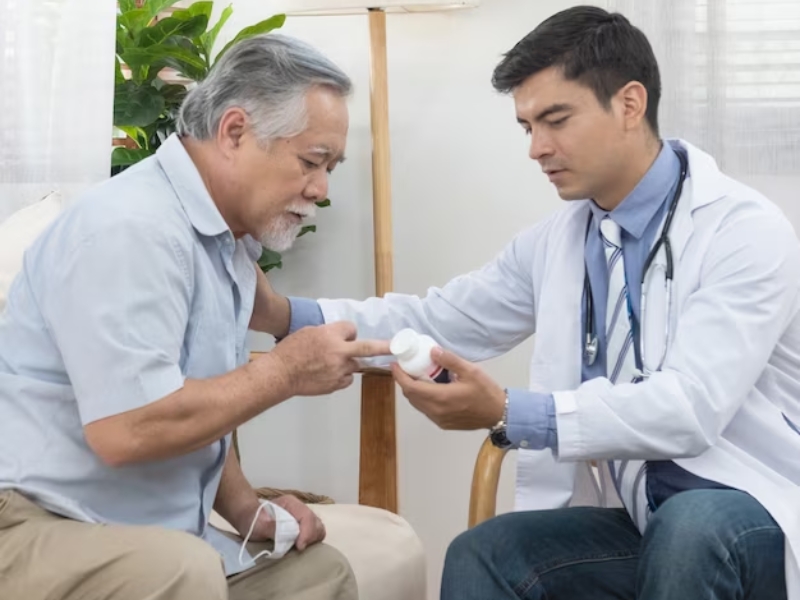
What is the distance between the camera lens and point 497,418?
1.63 m

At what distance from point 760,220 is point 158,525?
3.25 feet

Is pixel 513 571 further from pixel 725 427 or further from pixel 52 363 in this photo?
pixel 52 363

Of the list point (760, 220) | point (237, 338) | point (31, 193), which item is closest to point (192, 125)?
point (237, 338)

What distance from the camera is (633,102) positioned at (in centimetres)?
183

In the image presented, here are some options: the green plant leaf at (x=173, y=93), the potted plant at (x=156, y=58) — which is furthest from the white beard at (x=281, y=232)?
the green plant leaf at (x=173, y=93)

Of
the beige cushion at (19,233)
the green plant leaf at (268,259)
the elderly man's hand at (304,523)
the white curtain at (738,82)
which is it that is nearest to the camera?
the elderly man's hand at (304,523)

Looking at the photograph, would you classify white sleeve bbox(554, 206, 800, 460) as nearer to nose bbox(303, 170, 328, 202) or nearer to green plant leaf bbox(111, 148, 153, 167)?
nose bbox(303, 170, 328, 202)

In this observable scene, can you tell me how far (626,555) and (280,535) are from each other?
1.75 feet

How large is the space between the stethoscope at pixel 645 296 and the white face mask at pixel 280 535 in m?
0.55

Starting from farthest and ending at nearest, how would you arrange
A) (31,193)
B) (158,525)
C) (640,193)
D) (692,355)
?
(31,193), (640,193), (692,355), (158,525)

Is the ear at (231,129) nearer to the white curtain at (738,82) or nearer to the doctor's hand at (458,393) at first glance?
the doctor's hand at (458,393)

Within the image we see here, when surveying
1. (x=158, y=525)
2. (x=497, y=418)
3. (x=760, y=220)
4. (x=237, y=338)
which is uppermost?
(x=760, y=220)

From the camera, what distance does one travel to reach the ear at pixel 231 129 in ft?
5.22

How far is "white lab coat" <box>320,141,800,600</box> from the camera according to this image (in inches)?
63.1
